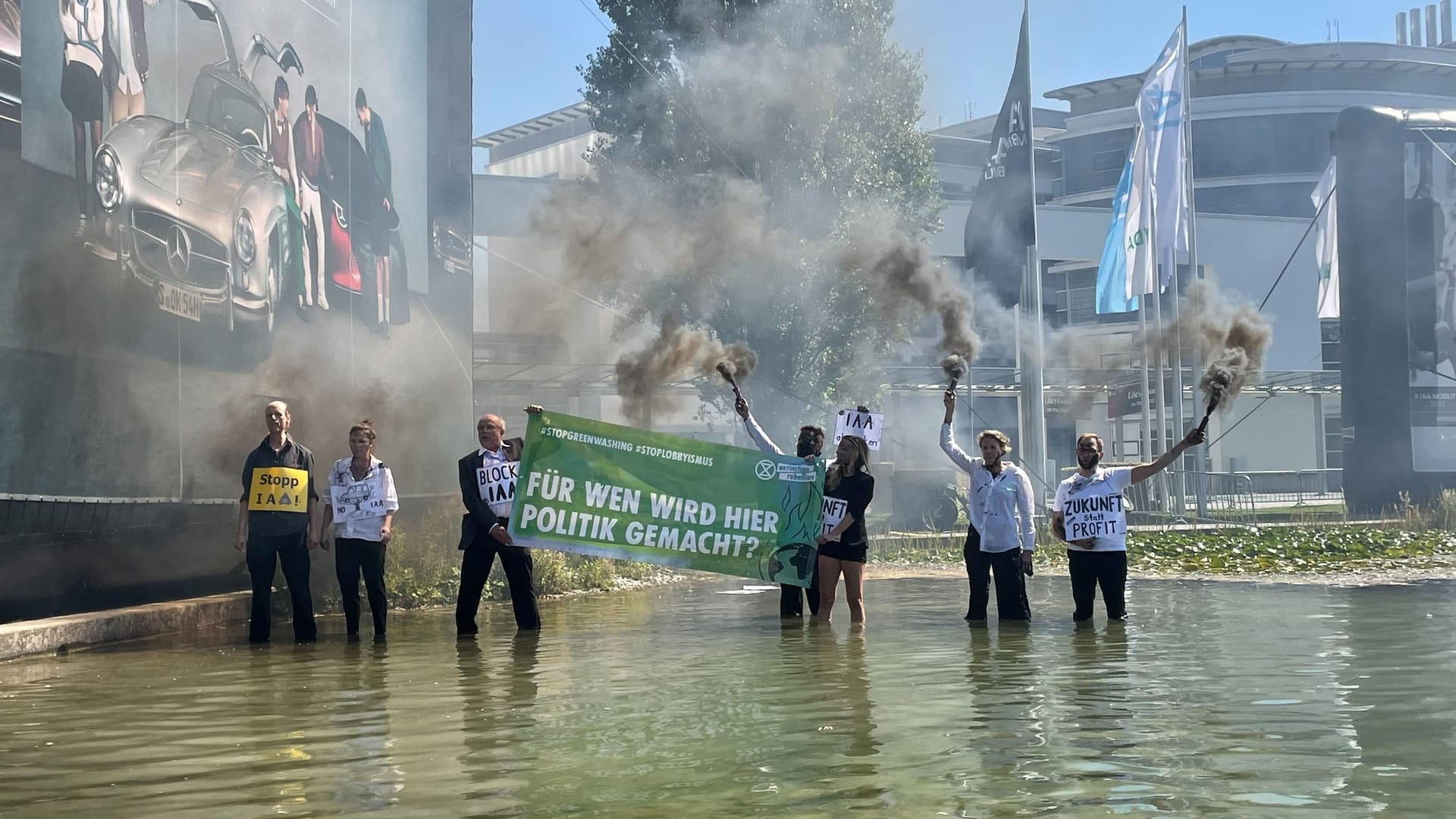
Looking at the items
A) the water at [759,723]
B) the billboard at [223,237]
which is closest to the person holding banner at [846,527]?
the water at [759,723]

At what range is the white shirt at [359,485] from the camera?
1098cm

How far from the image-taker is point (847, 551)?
1116cm

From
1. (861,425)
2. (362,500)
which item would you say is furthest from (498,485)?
(861,425)

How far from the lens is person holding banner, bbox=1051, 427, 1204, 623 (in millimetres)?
10852

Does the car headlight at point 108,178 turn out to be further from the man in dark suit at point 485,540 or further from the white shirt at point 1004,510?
the white shirt at point 1004,510

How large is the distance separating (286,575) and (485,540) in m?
1.46

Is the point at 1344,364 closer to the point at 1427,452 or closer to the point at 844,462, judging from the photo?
the point at 1427,452

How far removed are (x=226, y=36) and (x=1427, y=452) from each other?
74.6ft

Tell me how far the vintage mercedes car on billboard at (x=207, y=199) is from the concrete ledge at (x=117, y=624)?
251cm

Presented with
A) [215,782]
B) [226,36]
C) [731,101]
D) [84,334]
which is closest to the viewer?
[215,782]

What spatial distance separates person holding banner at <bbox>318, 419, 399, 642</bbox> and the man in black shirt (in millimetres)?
263

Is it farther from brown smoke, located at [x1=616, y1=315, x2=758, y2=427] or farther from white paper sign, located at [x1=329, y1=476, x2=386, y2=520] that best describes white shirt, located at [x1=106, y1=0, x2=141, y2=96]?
brown smoke, located at [x1=616, y1=315, x2=758, y2=427]

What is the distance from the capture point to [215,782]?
18.3ft

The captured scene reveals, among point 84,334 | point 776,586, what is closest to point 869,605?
point 776,586
